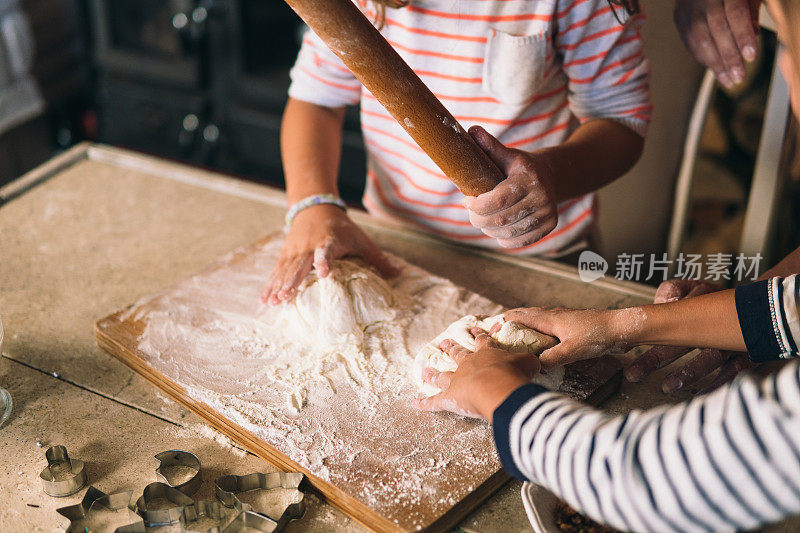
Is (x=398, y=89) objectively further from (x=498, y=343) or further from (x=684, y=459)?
(x=684, y=459)

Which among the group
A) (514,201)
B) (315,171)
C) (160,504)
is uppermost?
(514,201)

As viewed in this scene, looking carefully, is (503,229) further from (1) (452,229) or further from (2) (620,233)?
(2) (620,233)

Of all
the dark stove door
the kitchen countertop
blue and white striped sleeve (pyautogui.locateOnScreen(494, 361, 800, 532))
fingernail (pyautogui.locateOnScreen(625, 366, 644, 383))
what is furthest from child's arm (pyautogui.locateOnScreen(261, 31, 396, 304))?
the dark stove door

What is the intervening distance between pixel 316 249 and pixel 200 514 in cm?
52

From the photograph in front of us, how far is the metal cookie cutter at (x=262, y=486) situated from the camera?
0.92 metres

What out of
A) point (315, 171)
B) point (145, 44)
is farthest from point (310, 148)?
point (145, 44)

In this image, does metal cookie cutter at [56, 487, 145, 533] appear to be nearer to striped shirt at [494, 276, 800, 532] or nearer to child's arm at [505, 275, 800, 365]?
striped shirt at [494, 276, 800, 532]

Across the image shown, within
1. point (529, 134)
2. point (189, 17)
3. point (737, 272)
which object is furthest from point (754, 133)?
point (189, 17)

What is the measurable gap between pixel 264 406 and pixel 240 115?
227 cm

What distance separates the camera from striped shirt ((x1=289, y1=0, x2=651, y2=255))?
128 cm

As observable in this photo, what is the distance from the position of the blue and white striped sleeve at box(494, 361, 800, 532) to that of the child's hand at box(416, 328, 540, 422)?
0.29 ft

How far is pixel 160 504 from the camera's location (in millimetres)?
952

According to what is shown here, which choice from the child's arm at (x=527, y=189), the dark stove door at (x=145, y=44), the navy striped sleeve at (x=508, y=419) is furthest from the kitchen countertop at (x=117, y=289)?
the dark stove door at (x=145, y=44)

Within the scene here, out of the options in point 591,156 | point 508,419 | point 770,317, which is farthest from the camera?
point 591,156
